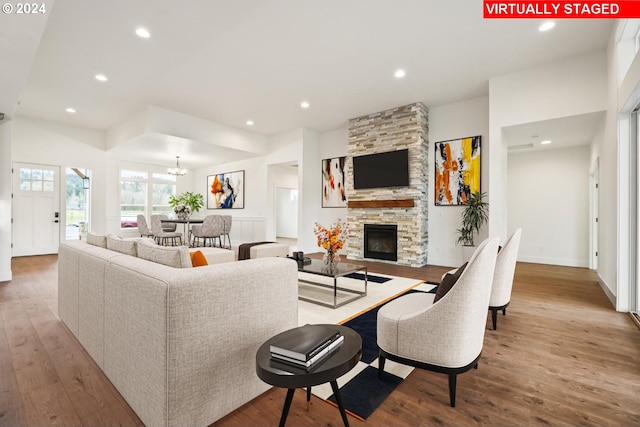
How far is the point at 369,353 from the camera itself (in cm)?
222

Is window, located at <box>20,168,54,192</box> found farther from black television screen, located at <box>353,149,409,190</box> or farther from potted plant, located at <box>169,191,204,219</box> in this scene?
black television screen, located at <box>353,149,409,190</box>

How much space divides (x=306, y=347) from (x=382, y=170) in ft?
17.7

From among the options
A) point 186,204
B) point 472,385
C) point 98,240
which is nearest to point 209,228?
point 186,204

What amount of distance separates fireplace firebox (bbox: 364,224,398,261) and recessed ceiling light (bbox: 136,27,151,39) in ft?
16.3

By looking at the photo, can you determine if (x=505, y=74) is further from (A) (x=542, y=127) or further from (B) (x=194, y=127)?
(B) (x=194, y=127)

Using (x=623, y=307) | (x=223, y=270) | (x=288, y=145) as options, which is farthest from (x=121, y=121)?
(x=623, y=307)

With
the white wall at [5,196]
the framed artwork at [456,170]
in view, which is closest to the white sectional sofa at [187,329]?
the white wall at [5,196]

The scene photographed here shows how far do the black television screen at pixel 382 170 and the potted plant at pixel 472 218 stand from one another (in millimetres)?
1240

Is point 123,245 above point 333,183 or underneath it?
underneath

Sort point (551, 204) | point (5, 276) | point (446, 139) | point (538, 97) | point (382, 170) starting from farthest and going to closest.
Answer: point (382, 170), point (551, 204), point (446, 139), point (5, 276), point (538, 97)

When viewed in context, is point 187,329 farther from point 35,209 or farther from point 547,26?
point 35,209

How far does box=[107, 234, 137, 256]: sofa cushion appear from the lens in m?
2.03

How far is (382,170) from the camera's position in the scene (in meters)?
6.21

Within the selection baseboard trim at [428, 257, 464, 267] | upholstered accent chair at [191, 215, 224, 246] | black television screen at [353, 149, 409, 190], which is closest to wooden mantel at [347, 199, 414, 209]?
black television screen at [353, 149, 409, 190]
